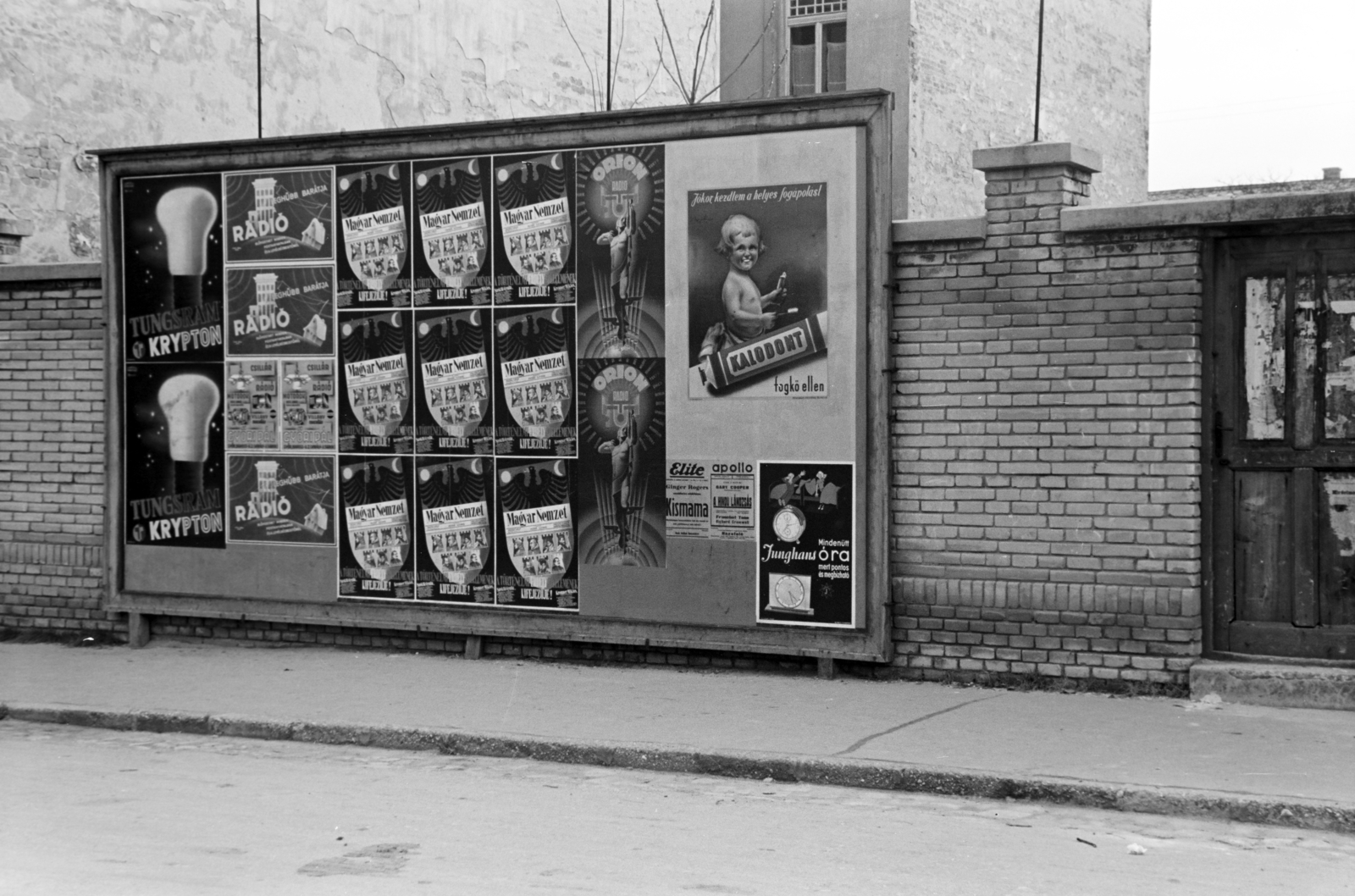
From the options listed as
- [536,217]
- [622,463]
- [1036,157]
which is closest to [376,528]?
[622,463]

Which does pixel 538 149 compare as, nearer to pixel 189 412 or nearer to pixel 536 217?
pixel 536 217

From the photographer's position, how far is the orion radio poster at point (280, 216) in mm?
11055

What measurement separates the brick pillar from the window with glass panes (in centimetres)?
936

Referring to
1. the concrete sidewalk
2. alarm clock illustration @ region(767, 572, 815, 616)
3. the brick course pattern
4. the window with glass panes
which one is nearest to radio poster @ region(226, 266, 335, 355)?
the concrete sidewalk

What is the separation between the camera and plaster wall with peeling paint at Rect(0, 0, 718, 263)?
1410 centimetres

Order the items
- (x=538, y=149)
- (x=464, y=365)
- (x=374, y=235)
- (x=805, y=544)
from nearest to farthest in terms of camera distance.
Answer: (x=805, y=544) < (x=538, y=149) < (x=464, y=365) < (x=374, y=235)

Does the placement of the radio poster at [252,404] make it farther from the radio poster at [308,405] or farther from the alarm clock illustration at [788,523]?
the alarm clock illustration at [788,523]

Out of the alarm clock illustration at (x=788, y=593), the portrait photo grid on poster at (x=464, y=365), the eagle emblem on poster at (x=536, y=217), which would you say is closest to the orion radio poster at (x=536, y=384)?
the portrait photo grid on poster at (x=464, y=365)

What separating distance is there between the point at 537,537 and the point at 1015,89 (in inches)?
474

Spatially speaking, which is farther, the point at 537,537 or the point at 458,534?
the point at 458,534

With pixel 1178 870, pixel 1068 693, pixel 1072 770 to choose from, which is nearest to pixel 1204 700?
pixel 1068 693

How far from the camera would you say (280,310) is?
11.2m

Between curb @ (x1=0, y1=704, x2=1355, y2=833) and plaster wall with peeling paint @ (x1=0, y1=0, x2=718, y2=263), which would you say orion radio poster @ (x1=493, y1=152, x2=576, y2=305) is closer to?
curb @ (x1=0, y1=704, x2=1355, y2=833)

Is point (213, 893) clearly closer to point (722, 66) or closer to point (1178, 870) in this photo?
point (1178, 870)
